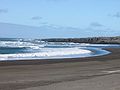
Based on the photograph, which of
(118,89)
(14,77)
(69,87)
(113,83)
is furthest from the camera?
(14,77)

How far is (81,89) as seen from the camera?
13906mm

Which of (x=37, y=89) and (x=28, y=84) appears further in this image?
(x=28, y=84)

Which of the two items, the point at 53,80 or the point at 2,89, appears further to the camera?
the point at 53,80

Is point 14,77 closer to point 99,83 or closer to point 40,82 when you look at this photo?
point 40,82

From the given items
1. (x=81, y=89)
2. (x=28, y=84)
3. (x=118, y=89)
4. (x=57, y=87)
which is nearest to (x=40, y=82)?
(x=28, y=84)

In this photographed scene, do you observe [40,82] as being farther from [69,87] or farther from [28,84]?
Answer: [69,87]

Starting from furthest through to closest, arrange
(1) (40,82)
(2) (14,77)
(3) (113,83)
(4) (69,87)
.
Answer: (2) (14,77) < (1) (40,82) < (3) (113,83) < (4) (69,87)

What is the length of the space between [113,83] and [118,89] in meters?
1.95

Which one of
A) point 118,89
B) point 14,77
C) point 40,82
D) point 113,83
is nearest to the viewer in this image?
point 118,89

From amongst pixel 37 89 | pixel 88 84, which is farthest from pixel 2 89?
pixel 88 84

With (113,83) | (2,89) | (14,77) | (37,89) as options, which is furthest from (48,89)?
(14,77)

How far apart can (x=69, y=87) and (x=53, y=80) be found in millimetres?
2850

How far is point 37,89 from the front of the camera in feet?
46.5

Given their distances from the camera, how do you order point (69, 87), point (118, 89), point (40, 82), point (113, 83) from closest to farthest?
point (118, 89), point (69, 87), point (113, 83), point (40, 82)
